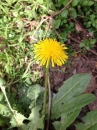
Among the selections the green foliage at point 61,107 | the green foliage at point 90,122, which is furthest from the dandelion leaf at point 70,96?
the green foliage at point 90,122

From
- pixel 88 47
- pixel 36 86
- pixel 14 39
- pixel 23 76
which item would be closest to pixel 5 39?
pixel 14 39

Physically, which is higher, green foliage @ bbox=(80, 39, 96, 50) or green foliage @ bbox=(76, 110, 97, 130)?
green foliage @ bbox=(80, 39, 96, 50)

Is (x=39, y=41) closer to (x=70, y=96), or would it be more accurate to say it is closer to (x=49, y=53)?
(x=70, y=96)

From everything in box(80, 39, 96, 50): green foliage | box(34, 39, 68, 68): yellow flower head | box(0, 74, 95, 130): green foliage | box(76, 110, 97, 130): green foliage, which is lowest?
box(76, 110, 97, 130): green foliage

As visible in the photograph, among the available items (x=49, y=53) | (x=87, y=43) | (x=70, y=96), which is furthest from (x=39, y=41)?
(x=49, y=53)

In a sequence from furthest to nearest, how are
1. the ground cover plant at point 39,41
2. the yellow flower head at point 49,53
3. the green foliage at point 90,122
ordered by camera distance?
the ground cover plant at point 39,41 < the green foliage at point 90,122 < the yellow flower head at point 49,53

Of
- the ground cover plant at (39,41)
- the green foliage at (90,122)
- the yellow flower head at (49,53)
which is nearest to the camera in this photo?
the yellow flower head at (49,53)

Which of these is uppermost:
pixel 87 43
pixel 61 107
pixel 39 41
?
pixel 39 41

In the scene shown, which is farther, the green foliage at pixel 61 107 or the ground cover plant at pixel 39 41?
the ground cover plant at pixel 39 41

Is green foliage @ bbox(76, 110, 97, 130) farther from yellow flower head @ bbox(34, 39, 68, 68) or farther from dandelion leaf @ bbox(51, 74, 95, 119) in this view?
yellow flower head @ bbox(34, 39, 68, 68)

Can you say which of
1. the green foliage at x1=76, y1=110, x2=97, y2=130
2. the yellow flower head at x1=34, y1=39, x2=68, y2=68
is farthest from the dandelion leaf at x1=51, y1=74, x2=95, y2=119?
the yellow flower head at x1=34, y1=39, x2=68, y2=68

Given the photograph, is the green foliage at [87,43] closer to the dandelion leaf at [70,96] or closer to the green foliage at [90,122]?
the dandelion leaf at [70,96]
